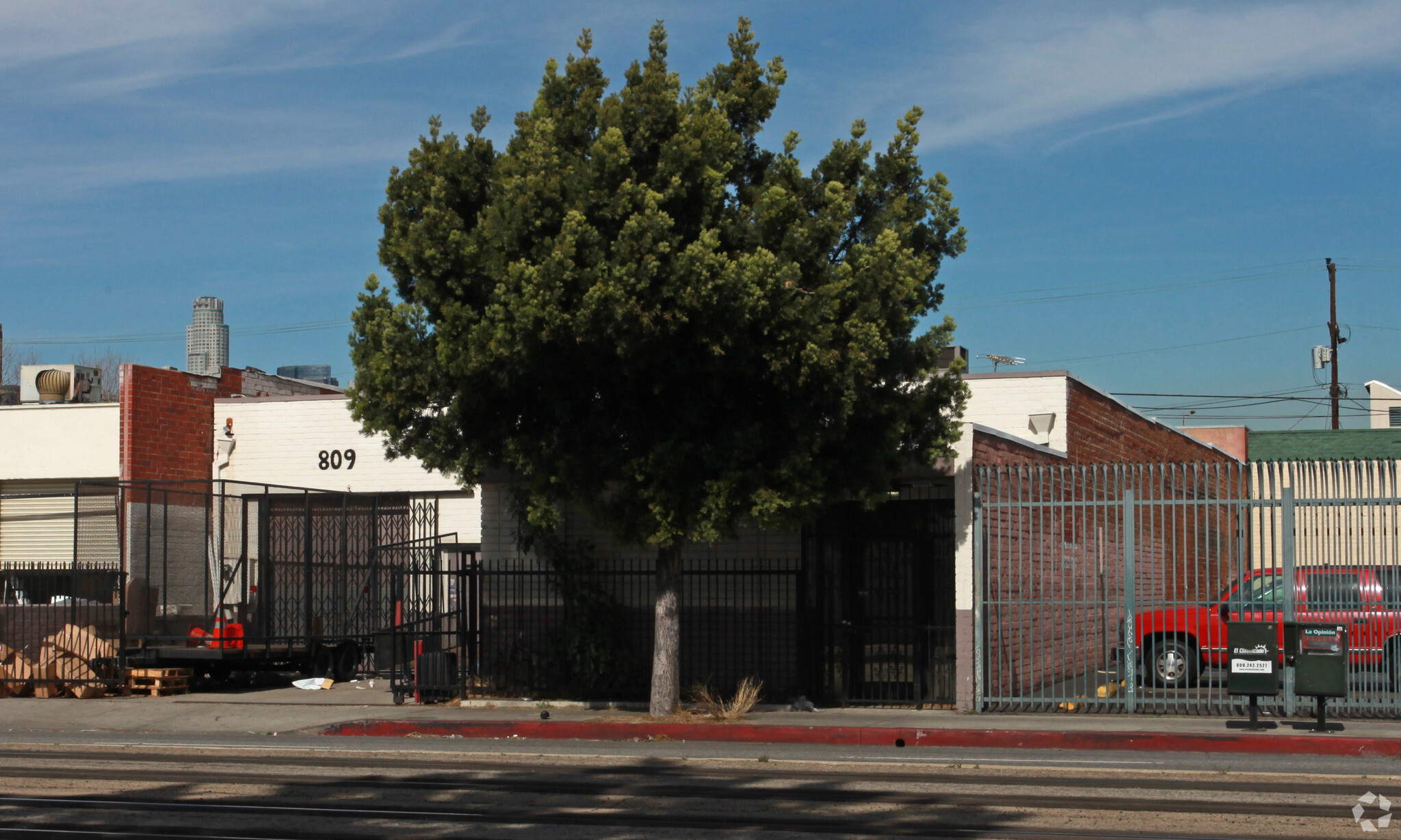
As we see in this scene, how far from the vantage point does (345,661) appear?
74.3 ft

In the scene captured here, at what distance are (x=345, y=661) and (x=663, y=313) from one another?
12.0 meters

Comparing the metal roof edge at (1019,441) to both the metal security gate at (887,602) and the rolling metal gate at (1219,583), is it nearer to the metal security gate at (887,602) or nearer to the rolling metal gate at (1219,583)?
the rolling metal gate at (1219,583)

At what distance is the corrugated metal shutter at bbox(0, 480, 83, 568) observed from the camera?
83.9 feet

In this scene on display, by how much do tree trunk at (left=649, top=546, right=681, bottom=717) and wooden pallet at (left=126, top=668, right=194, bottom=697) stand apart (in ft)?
28.3

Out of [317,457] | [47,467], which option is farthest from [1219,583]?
[47,467]

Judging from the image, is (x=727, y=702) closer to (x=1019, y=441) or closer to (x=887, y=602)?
(x=887, y=602)

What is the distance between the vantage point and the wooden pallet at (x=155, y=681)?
65.9 ft

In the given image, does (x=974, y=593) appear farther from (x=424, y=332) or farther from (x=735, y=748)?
(x=424, y=332)

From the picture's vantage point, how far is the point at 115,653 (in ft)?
66.1

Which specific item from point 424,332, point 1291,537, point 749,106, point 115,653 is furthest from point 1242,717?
point 115,653

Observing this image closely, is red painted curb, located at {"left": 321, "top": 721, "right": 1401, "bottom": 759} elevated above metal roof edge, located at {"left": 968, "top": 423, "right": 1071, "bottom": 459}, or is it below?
below

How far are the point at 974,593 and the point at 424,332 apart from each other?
697 centimetres

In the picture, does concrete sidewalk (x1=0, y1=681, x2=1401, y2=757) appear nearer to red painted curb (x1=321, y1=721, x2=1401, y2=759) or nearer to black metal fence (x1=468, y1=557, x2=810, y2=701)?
red painted curb (x1=321, y1=721, x2=1401, y2=759)

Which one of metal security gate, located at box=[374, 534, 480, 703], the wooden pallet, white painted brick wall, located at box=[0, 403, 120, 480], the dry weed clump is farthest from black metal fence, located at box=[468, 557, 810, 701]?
white painted brick wall, located at box=[0, 403, 120, 480]
